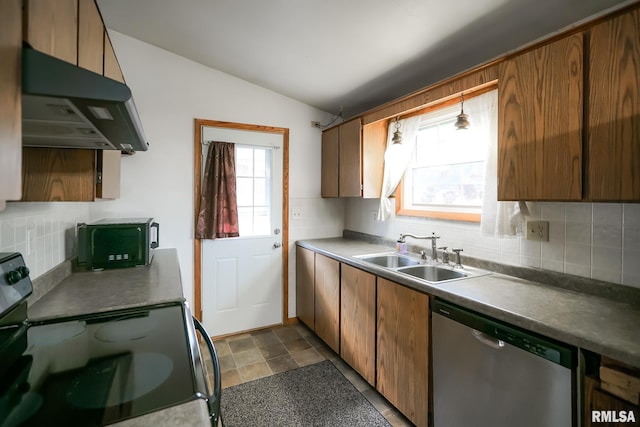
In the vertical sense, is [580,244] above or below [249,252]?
above

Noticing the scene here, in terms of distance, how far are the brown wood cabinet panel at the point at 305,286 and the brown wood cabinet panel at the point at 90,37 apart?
2103 mm

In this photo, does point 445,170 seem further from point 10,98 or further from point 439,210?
point 10,98

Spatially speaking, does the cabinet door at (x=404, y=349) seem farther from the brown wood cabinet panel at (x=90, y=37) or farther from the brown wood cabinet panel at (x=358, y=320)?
the brown wood cabinet panel at (x=90, y=37)

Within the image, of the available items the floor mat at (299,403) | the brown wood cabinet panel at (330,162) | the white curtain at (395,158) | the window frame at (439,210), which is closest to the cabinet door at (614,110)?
the window frame at (439,210)

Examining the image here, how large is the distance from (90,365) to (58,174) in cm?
107

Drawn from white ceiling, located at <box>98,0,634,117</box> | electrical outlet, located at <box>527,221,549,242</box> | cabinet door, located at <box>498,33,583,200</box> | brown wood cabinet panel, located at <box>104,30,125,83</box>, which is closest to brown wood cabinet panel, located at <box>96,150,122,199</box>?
brown wood cabinet panel, located at <box>104,30,125,83</box>

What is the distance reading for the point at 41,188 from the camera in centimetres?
140

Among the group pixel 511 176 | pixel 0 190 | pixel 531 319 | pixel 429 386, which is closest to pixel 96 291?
pixel 0 190

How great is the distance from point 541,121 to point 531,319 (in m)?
0.87

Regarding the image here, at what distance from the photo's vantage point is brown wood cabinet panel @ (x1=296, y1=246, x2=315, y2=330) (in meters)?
2.89

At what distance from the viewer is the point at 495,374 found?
1292 millimetres

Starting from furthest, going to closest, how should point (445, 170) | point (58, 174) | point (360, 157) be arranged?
point (360, 157), point (445, 170), point (58, 174)

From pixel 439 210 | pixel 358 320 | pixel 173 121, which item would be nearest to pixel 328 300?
pixel 358 320

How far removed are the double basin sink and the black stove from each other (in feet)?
4.22
